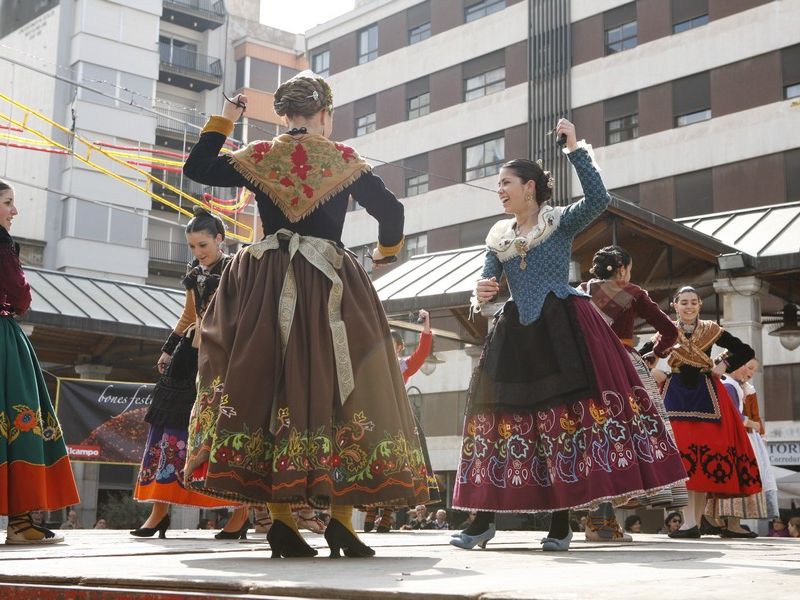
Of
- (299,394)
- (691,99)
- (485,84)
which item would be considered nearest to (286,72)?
(485,84)

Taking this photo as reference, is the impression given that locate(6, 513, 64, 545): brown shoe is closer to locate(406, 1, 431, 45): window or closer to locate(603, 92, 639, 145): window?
locate(603, 92, 639, 145): window

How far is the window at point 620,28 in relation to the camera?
3183 centimetres

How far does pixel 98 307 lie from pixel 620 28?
62.7 feet

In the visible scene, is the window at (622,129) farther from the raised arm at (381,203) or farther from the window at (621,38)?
the raised arm at (381,203)

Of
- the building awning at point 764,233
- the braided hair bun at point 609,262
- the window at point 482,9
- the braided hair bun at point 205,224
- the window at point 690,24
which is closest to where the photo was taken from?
the braided hair bun at point 205,224

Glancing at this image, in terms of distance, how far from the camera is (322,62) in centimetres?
4297

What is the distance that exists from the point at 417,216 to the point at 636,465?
3217cm

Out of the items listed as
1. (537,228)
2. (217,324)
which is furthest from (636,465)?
(217,324)

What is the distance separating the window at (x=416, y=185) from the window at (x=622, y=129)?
7418mm

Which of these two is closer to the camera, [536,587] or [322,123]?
Answer: [536,587]

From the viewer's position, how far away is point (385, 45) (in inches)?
1566

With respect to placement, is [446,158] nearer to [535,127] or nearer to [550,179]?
[535,127]

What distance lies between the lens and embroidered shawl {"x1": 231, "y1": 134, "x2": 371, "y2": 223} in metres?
4.55

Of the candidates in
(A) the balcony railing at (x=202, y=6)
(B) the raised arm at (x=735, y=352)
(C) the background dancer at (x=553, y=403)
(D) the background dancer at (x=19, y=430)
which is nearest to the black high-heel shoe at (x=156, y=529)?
(D) the background dancer at (x=19, y=430)
